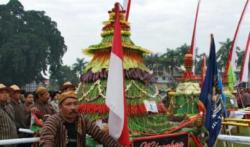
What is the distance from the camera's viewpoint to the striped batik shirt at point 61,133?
3.52 meters

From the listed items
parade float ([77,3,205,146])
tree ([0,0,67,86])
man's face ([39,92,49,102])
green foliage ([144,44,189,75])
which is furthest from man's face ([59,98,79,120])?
green foliage ([144,44,189,75])

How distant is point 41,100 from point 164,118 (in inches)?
72.6

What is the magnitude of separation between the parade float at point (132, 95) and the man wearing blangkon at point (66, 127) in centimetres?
139

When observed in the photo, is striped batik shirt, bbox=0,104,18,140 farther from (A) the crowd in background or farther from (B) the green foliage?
(B) the green foliage

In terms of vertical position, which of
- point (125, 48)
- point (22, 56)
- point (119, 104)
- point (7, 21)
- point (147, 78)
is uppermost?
point (7, 21)

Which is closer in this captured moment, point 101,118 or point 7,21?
point 101,118

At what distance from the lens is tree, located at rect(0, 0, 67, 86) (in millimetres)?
52806

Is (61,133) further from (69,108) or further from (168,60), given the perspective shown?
(168,60)

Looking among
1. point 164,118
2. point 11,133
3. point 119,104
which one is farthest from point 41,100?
point 119,104

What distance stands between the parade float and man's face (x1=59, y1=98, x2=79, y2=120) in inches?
59.9

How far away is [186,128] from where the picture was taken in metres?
5.98

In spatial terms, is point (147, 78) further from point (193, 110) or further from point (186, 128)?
point (193, 110)

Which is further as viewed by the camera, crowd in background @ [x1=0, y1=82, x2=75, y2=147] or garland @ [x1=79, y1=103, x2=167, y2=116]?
crowd in background @ [x1=0, y1=82, x2=75, y2=147]

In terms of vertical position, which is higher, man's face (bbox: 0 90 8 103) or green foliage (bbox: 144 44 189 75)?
green foliage (bbox: 144 44 189 75)
